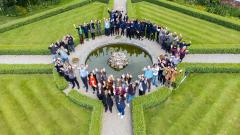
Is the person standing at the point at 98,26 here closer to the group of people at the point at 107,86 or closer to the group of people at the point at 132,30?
the group of people at the point at 132,30

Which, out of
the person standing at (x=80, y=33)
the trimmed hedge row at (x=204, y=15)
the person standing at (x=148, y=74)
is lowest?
Result: the person standing at (x=148, y=74)

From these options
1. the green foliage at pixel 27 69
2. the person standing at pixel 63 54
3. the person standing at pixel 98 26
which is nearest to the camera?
the person standing at pixel 63 54

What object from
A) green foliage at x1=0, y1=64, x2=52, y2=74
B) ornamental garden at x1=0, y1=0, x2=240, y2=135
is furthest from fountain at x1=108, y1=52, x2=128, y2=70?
green foliage at x1=0, y1=64, x2=52, y2=74

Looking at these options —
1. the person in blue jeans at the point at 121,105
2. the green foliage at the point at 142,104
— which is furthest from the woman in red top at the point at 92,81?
the green foliage at the point at 142,104

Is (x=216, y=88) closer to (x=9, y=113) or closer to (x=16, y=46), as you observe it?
(x=9, y=113)

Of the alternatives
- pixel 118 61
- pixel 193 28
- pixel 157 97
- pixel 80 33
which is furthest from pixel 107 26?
pixel 157 97

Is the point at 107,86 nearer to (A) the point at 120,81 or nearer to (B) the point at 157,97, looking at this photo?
(A) the point at 120,81

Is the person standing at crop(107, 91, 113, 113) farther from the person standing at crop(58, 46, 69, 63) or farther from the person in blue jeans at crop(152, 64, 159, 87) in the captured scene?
the person standing at crop(58, 46, 69, 63)
